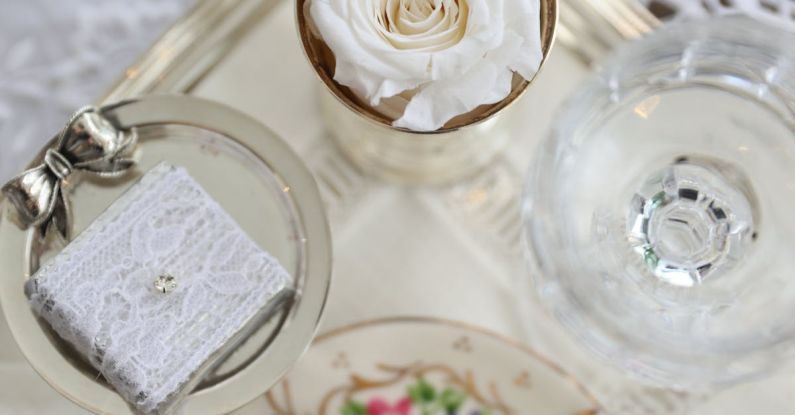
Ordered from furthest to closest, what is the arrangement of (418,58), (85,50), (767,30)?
1. (85,50)
2. (767,30)
3. (418,58)

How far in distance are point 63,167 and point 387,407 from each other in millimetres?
242

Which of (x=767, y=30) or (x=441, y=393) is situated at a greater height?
(x=767, y=30)

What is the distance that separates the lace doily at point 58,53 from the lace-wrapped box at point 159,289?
0.54ft

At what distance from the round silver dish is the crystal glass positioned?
135 mm

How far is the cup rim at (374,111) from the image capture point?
44 cm

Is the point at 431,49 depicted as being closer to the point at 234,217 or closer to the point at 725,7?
the point at 234,217

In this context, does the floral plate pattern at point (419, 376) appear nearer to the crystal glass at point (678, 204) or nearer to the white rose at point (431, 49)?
the crystal glass at point (678, 204)

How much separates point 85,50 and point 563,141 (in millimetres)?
350

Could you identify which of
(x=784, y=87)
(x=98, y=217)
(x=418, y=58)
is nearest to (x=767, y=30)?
(x=784, y=87)

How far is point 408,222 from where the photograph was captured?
0.58m

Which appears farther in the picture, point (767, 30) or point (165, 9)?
point (165, 9)

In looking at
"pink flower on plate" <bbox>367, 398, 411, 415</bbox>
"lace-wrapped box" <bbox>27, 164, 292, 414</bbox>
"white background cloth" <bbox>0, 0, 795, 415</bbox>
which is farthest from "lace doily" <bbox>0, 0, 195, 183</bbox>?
"pink flower on plate" <bbox>367, 398, 411, 415</bbox>

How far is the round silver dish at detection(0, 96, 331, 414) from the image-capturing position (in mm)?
482

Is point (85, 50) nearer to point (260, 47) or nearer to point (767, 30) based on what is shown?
point (260, 47)
